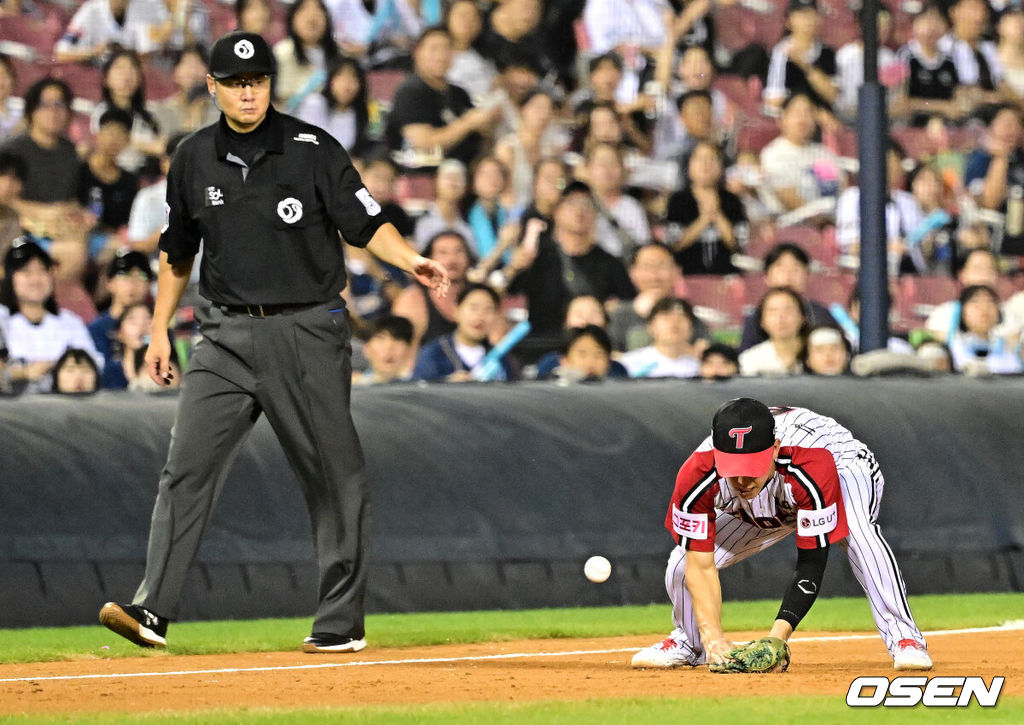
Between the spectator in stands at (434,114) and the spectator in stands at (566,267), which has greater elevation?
the spectator in stands at (434,114)

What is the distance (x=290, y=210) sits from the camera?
643 centimetres

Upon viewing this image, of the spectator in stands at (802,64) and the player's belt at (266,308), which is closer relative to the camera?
the player's belt at (266,308)

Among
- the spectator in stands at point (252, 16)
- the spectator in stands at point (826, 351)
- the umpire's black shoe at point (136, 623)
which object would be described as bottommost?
the spectator in stands at point (826, 351)

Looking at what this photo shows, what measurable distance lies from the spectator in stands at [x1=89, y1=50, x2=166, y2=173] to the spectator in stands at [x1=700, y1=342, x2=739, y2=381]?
13.7 ft

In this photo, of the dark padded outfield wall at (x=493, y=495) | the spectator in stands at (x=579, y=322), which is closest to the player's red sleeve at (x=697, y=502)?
the dark padded outfield wall at (x=493, y=495)

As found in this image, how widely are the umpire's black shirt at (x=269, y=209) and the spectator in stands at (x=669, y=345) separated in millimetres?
4835

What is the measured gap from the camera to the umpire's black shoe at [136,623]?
5992 millimetres

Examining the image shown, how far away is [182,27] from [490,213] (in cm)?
273

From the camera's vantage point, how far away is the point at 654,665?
6.13 meters

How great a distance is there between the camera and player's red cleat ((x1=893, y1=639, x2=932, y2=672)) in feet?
18.7

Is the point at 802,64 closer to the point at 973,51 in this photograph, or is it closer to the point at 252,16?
→ the point at 973,51

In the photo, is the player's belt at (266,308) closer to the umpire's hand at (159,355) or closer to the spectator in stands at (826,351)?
the umpire's hand at (159,355)

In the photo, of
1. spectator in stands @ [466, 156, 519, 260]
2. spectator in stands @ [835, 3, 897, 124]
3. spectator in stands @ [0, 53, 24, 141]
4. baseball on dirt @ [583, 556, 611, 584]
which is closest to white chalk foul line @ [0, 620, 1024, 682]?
baseball on dirt @ [583, 556, 611, 584]

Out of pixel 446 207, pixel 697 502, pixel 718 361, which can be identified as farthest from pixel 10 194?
pixel 697 502
